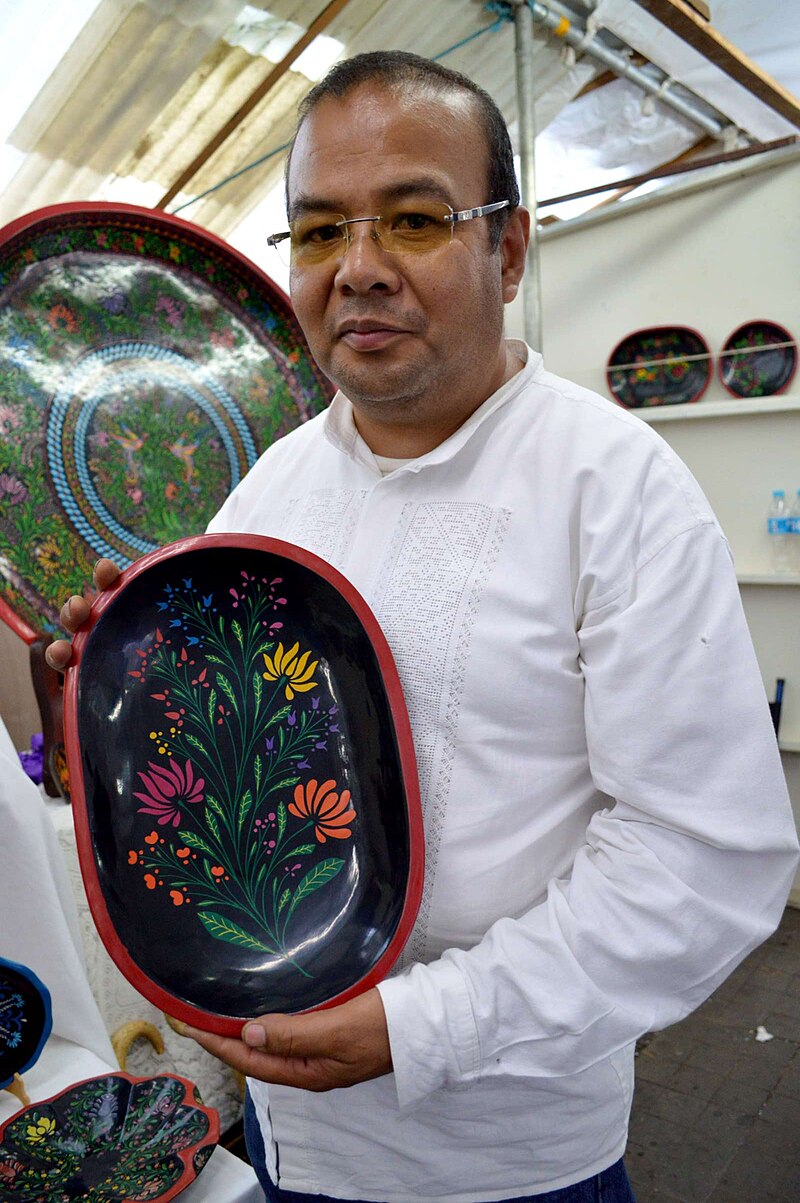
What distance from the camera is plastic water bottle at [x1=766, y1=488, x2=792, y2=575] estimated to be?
3.05m

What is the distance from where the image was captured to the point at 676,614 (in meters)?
0.65

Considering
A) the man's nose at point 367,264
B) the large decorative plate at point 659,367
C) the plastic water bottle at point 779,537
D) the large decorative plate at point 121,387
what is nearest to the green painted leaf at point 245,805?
the man's nose at point 367,264

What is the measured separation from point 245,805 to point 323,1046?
235 millimetres

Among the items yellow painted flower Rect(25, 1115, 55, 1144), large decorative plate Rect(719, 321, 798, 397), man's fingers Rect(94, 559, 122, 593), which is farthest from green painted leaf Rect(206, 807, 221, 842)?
large decorative plate Rect(719, 321, 798, 397)

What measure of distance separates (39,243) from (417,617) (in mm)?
1218

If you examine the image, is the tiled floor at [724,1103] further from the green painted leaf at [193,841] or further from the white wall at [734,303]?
the green painted leaf at [193,841]

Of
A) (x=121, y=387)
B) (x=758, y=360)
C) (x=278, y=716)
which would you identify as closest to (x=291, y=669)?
(x=278, y=716)

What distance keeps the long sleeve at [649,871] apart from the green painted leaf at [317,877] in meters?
0.15

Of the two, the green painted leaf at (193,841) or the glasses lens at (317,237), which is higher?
the glasses lens at (317,237)

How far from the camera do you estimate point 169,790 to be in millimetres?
828

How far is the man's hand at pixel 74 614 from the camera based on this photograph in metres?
0.80

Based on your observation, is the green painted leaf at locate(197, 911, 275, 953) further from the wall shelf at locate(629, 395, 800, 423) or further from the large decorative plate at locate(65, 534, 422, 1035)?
the wall shelf at locate(629, 395, 800, 423)

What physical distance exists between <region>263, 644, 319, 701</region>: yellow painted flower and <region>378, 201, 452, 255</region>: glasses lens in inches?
13.9

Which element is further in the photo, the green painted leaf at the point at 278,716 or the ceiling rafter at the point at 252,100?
the ceiling rafter at the point at 252,100
